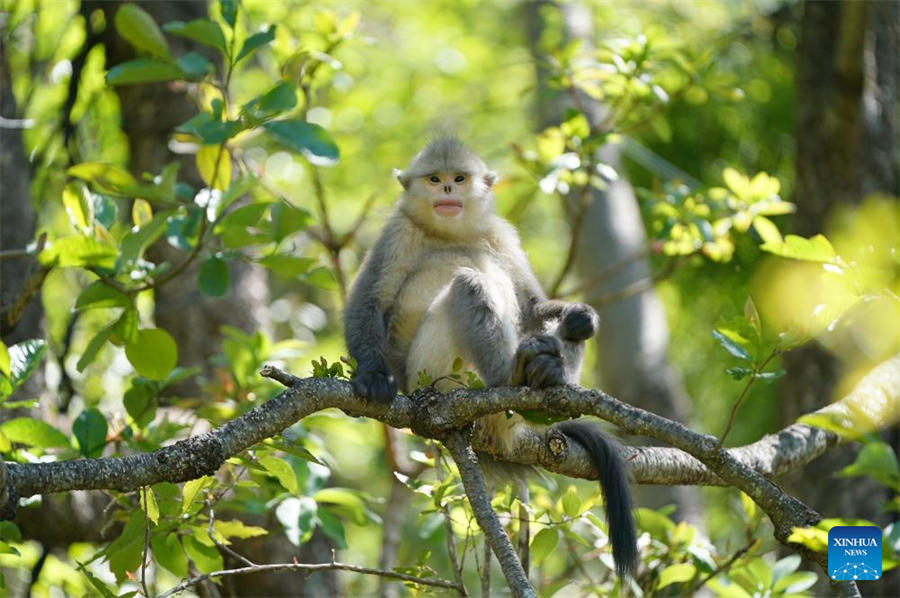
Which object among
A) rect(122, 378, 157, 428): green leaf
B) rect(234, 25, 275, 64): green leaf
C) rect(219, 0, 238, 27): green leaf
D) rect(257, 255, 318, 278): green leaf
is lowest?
rect(122, 378, 157, 428): green leaf

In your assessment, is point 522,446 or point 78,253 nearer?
point 78,253

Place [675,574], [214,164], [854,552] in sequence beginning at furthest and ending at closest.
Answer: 1. [214,164]
2. [675,574]
3. [854,552]

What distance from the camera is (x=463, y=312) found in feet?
15.5

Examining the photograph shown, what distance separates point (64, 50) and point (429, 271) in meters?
4.32

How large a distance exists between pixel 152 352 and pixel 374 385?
95 cm

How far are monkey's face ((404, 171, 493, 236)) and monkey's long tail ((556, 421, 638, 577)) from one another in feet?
5.58

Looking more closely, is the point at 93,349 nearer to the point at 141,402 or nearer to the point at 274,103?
the point at 141,402

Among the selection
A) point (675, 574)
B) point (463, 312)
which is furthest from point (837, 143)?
point (675, 574)

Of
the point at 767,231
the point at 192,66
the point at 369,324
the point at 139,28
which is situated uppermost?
the point at 139,28

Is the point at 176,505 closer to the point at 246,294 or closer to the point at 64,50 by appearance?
the point at 246,294

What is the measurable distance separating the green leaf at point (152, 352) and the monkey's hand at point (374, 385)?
2.58 ft

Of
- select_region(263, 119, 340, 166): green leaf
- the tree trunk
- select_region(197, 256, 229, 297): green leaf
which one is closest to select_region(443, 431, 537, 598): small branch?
select_region(263, 119, 340, 166): green leaf

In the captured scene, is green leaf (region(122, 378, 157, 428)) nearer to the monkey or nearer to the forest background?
the forest background

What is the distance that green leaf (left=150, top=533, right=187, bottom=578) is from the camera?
407 cm
